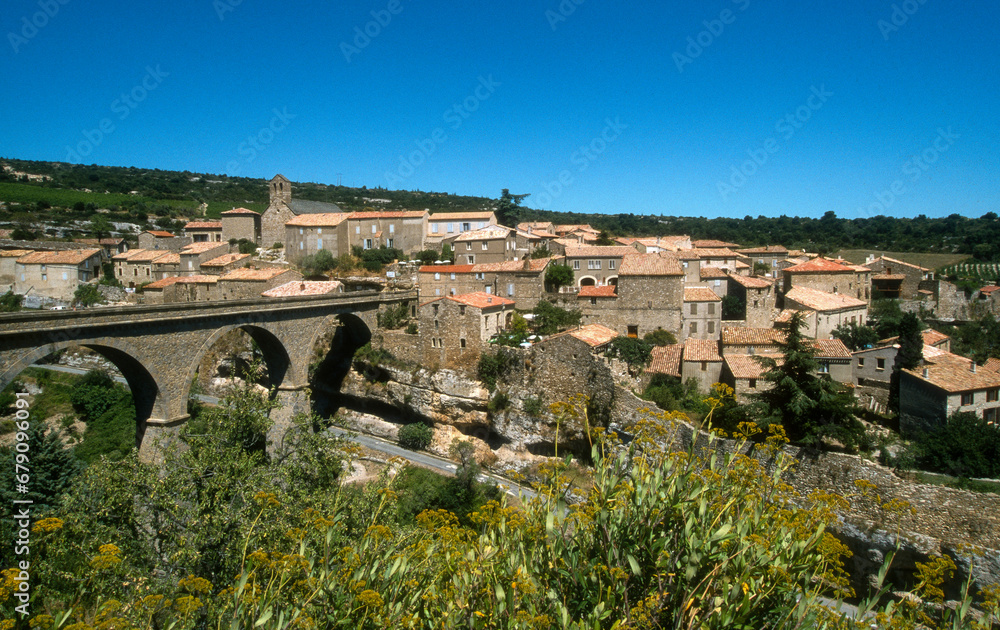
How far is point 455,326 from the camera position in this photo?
97.3 ft

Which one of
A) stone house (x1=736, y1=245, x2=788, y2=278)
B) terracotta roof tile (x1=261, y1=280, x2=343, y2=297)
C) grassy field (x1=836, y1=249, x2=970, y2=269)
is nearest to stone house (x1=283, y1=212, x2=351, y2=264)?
terracotta roof tile (x1=261, y1=280, x2=343, y2=297)

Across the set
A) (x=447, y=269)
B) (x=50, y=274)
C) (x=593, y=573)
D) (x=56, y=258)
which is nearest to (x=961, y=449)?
(x=593, y=573)

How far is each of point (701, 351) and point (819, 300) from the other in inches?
451

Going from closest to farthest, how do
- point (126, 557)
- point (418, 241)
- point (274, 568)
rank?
point (274, 568), point (126, 557), point (418, 241)

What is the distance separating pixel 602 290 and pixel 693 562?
27.4 m

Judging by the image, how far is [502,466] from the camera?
91.5ft

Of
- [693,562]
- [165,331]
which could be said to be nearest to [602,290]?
[165,331]

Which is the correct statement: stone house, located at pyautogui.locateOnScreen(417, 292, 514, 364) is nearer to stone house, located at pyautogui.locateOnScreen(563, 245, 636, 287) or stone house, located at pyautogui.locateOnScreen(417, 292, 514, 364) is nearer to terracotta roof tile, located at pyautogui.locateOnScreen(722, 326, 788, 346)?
stone house, located at pyautogui.locateOnScreen(563, 245, 636, 287)

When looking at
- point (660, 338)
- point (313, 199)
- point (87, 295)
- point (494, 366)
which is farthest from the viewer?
point (313, 199)

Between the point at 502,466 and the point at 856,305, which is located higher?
the point at 856,305

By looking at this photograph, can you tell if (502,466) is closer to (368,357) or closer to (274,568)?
(368,357)

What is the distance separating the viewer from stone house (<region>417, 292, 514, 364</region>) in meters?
29.4

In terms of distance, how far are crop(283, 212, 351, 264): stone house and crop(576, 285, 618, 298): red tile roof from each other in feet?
78.7

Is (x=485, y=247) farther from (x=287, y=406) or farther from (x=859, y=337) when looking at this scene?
(x=859, y=337)
